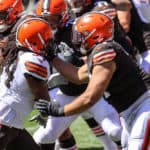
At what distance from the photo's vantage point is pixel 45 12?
5.71 metres

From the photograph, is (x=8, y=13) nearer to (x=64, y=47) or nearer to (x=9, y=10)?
(x=9, y=10)

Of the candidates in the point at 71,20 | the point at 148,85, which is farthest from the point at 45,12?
the point at 148,85

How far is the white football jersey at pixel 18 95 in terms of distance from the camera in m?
4.59

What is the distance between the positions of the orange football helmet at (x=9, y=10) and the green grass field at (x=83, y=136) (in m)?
1.77

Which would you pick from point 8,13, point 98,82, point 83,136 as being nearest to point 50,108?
point 98,82

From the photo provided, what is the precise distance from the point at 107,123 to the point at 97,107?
0.17m

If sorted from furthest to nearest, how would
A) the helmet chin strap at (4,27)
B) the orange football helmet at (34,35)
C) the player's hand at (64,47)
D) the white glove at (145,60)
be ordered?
1. the white glove at (145,60)
2. the player's hand at (64,47)
3. the helmet chin strap at (4,27)
4. the orange football helmet at (34,35)

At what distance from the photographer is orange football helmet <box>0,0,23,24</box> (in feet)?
17.9

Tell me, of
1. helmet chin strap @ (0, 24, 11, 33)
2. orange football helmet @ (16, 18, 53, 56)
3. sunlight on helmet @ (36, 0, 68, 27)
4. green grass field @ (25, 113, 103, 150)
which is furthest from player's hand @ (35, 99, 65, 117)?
green grass field @ (25, 113, 103, 150)

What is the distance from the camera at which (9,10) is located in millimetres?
5496

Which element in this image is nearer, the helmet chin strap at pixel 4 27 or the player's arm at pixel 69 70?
the player's arm at pixel 69 70

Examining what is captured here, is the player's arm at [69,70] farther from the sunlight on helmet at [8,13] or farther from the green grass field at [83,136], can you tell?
the green grass field at [83,136]

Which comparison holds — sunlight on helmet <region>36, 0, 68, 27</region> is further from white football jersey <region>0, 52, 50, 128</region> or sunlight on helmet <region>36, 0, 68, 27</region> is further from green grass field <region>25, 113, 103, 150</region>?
green grass field <region>25, 113, 103, 150</region>

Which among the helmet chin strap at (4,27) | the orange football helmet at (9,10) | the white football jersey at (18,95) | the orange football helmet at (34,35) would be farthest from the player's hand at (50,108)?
the orange football helmet at (9,10)
